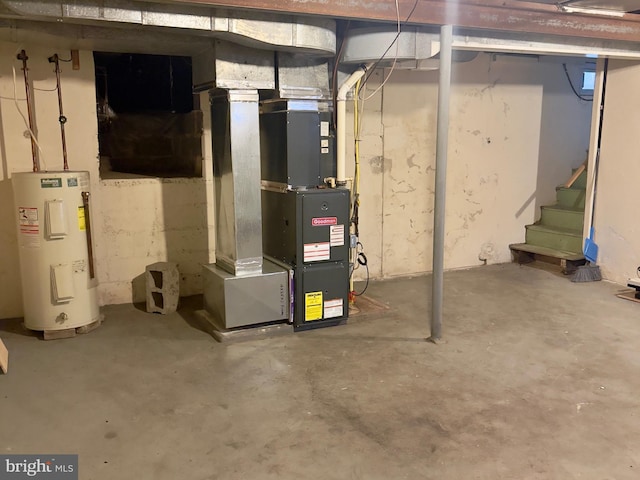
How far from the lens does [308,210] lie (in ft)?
11.4

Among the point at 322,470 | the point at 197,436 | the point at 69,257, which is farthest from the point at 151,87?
the point at 322,470

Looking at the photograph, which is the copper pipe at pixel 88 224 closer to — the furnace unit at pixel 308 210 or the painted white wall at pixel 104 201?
the painted white wall at pixel 104 201

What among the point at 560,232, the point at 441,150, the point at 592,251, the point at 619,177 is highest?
the point at 441,150

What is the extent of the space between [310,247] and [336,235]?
20 centimetres

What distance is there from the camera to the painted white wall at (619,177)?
459cm

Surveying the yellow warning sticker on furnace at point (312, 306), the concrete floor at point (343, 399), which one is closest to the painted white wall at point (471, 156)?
the concrete floor at point (343, 399)

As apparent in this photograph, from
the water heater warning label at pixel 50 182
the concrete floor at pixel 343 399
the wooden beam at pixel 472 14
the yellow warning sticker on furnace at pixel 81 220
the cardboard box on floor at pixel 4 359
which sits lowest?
the concrete floor at pixel 343 399

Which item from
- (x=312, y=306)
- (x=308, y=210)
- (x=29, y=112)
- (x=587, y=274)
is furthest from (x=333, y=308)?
(x=587, y=274)

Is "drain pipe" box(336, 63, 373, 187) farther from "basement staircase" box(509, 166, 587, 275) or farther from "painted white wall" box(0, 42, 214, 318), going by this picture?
"basement staircase" box(509, 166, 587, 275)

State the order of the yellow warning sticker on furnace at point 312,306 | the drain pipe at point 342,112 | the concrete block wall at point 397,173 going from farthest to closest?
the concrete block wall at point 397,173 → the drain pipe at point 342,112 → the yellow warning sticker on furnace at point 312,306

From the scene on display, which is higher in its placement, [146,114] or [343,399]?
[146,114]

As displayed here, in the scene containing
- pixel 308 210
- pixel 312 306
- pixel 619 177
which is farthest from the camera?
pixel 619 177

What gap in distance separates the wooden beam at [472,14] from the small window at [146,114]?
1.95 m

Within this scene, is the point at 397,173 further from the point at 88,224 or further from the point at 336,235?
the point at 88,224
